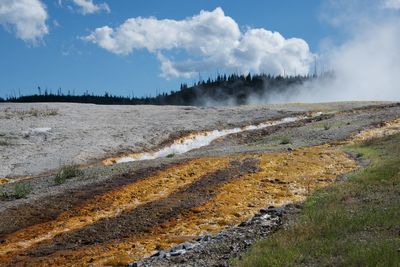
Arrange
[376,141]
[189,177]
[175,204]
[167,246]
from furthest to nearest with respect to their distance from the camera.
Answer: [376,141]
[189,177]
[175,204]
[167,246]

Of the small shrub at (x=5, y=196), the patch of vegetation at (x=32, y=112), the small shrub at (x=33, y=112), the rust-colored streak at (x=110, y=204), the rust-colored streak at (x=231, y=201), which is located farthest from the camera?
the small shrub at (x=33, y=112)

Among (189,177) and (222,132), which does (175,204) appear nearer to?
(189,177)

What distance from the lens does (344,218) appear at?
51.7 feet

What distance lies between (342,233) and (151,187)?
14182 millimetres

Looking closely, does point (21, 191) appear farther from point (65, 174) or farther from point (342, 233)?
point (342, 233)

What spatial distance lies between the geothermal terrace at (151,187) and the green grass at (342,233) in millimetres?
1301

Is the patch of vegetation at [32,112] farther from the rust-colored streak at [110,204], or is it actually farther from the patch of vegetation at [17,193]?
the rust-colored streak at [110,204]

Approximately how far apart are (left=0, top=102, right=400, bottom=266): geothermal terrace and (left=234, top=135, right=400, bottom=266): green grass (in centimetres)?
Answer: 130

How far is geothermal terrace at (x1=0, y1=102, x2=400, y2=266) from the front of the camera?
17.5 meters

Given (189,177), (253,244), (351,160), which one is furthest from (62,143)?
(253,244)

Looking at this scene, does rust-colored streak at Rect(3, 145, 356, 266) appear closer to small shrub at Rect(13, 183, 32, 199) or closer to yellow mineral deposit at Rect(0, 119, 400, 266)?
yellow mineral deposit at Rect(0, 119, 400, 266)

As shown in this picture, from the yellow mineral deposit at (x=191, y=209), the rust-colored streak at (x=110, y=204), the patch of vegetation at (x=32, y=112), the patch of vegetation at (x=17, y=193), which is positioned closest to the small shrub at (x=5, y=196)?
the patch of vegetation at (x=17, y=193)

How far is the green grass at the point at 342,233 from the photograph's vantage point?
39.2 feet

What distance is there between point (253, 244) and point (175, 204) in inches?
341
